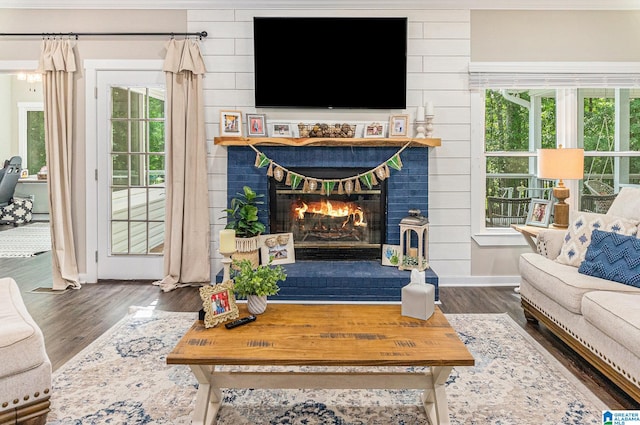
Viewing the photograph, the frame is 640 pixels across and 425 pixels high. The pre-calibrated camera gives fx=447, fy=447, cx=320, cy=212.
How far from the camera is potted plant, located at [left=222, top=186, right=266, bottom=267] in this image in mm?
3965

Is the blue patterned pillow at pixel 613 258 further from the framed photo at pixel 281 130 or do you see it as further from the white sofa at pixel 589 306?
the framed photo at pixel 281 130

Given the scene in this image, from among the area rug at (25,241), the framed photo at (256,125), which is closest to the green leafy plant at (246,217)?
the framed photo at (256,125)

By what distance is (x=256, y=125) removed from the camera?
430 cm

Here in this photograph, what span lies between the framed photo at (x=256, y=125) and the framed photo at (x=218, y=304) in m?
2.37

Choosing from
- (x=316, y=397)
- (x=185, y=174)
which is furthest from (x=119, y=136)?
(x=316, y=397)

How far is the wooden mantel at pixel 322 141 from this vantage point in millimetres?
4129

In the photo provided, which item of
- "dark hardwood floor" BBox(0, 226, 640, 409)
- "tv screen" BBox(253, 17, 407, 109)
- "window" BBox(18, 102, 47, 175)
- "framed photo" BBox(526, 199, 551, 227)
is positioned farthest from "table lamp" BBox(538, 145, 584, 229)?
"window" BBox(18, 102, 47, 175)

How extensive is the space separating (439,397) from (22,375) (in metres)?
1.80

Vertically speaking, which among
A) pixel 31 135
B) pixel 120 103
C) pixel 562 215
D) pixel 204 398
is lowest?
pixel 204 398

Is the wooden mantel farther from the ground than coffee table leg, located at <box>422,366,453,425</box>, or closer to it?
farther from the ground

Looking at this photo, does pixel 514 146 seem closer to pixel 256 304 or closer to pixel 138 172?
pixel 256 304

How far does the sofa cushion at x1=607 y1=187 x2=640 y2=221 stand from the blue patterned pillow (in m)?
0.35

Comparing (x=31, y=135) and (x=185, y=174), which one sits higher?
(x=31, y=135)

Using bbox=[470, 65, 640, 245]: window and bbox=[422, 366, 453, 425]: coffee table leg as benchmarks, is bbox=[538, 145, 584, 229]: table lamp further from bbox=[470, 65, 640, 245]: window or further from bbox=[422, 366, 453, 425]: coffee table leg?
bbox=[422, 366, 453, 425]: coffee table leg
